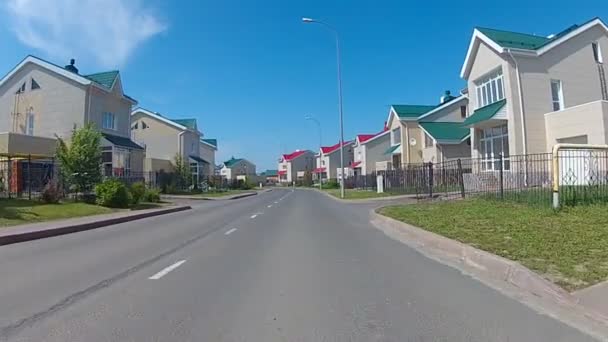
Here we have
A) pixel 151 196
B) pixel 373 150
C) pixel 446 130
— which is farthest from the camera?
pixel 373 150

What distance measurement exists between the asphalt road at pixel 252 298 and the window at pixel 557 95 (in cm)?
2077

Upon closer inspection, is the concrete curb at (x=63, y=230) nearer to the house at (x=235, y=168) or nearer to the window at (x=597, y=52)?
the window at (x=597, y=52)

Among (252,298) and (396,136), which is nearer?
(252,298)


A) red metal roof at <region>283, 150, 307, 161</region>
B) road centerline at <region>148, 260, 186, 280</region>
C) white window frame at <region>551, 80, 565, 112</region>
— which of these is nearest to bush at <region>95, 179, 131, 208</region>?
road centerline at <region>148, 260, 186, 280</region>

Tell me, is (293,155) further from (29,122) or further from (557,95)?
(557,95)

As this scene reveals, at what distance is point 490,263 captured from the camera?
7.40 meters

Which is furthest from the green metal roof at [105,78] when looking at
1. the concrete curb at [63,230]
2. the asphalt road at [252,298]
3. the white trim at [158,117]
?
the asphalt road at [252,298]

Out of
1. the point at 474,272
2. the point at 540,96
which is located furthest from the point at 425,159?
the point at 474,272

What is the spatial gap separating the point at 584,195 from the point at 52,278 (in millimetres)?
14235

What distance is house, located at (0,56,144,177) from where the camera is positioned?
33969 mm

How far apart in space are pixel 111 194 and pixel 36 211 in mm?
4859

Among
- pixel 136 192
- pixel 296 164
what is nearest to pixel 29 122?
pixel 136 192

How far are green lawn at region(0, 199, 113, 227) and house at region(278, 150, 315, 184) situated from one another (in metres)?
105

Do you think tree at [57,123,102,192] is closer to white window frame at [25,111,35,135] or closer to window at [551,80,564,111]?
white window frame at [25,111,35,135]
